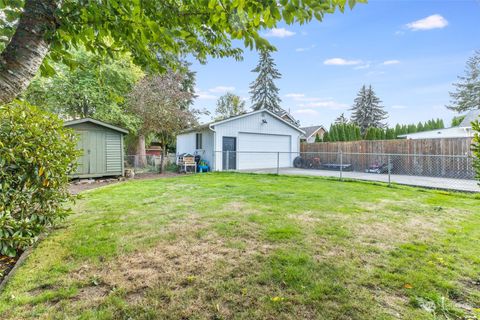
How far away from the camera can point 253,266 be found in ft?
8.66

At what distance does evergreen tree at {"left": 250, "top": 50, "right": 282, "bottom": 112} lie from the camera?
33312 mm

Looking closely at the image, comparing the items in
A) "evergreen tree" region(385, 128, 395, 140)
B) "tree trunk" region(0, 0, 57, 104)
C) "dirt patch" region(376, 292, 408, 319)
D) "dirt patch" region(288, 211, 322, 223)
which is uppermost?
"evergreen tree" region(385, 128, 395, 140)

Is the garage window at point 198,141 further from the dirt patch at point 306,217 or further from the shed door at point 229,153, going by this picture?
the dirt patch at point 306,217

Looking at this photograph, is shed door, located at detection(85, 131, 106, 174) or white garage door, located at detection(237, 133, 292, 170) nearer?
shed door, located at detection(85, 131, 106, 174)

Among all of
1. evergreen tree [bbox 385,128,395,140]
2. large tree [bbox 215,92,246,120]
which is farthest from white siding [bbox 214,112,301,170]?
large tree [bbox 215,92,246,120]

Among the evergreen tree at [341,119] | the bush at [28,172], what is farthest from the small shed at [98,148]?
the evergreen tree at [341,119]

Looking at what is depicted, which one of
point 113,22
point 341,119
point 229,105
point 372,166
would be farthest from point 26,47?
point 341,119

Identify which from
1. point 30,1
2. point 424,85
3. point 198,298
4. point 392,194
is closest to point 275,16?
point 30,1

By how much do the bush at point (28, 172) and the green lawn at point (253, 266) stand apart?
1.26 feet

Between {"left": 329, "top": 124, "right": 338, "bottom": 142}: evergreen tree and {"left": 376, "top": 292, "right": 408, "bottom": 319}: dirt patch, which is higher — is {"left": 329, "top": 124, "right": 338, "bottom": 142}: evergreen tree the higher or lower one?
the higher one

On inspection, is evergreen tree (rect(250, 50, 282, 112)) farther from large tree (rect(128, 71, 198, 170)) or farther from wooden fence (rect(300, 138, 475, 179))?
large tree (rect(128, 71, 198, 170))

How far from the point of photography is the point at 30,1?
1.64 metres

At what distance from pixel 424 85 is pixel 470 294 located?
22.2 m

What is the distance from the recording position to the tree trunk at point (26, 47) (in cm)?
151
